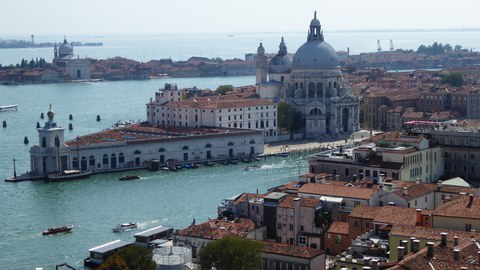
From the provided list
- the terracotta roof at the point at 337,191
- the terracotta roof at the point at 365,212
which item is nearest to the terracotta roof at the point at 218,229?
the terracotta roof at the point at 337,191

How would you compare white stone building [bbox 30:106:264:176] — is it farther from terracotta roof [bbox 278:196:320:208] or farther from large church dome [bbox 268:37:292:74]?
terracotta roof [bbox 278:196:320:208]

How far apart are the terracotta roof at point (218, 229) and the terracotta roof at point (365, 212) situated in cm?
181

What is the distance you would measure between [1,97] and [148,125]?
126 feet

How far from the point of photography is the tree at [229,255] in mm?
13484

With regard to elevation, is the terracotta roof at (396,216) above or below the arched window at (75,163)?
above

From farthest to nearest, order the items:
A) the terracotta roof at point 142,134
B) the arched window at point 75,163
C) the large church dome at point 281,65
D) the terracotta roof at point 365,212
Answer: the large church dome at point 281,65 < the terracotta roof at point 142,134 < the arched window at point 75,163 < the terracotta roof at point 365,212

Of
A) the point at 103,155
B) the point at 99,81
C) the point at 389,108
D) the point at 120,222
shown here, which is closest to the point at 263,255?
the point at 120,222

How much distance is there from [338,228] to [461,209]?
7.20 feet

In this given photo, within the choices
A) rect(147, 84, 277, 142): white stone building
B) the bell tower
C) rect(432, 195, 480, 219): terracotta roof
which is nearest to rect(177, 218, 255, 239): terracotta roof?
rect(432, 195, 480, 219): terracotta roof

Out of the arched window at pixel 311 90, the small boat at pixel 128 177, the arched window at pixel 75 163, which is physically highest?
the arched window at pixel 311 90

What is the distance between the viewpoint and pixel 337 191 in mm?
17875

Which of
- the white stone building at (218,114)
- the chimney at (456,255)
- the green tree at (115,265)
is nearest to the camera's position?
the chimney at (456,255)

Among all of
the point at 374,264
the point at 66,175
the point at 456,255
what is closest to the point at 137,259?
the point at 374,264

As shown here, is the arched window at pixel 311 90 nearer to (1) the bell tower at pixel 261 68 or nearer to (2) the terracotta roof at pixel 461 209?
(1) the bell tower at pixel 261 68
